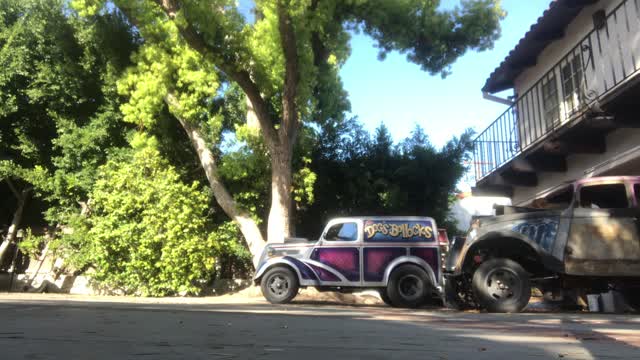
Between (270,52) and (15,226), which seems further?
(15,226)

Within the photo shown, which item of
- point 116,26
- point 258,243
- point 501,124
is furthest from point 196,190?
point 501,124

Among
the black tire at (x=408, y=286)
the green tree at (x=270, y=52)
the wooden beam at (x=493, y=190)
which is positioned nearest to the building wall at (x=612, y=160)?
the wooden beam at (x=493, y=190)

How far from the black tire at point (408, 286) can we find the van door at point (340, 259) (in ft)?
2.47

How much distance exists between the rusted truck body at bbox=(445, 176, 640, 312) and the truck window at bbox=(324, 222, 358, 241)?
118 inches

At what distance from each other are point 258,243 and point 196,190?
3383 millimetres

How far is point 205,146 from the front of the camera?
50.4 feet

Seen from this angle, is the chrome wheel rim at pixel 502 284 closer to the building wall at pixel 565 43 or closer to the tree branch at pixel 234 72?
the building wall at pixel 565 43

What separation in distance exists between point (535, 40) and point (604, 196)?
5719mm

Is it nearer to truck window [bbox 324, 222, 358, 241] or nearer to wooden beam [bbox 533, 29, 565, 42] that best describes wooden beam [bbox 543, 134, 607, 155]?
wooden beam [bbox 533, 29, 565, 42]

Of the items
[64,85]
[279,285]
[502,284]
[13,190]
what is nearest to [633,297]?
[502,284]

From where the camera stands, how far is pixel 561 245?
8203 millimetres

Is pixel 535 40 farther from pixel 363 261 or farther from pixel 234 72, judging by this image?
pixel 234 72

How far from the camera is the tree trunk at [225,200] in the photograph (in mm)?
14219

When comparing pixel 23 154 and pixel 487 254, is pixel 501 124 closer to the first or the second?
pixel 487 254
